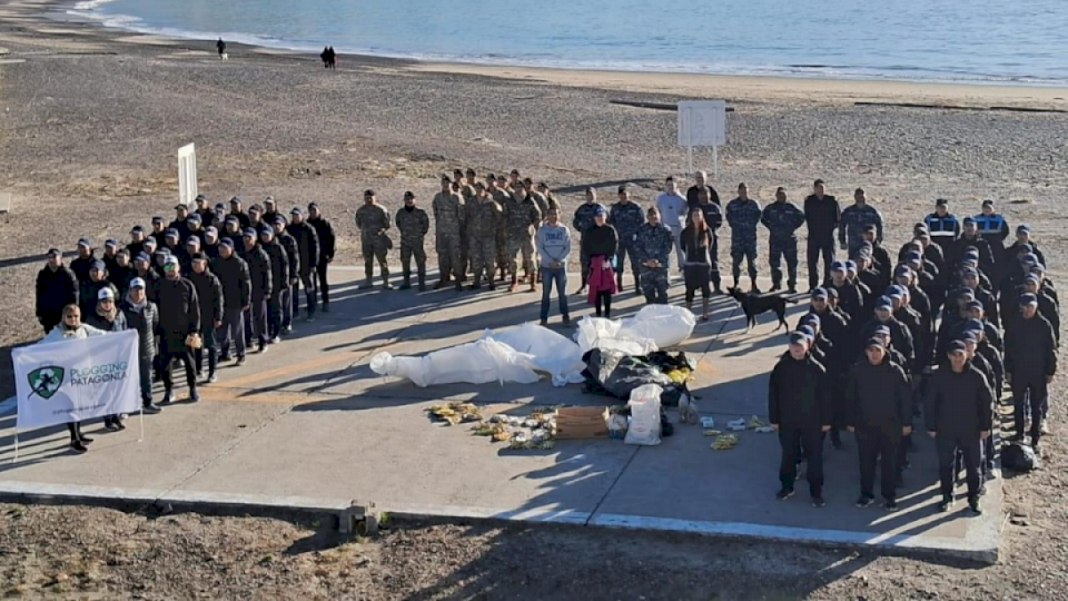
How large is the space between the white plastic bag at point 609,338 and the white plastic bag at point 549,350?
181 millimetres

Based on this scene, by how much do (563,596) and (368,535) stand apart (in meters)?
2.10

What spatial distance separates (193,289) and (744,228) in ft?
27.5

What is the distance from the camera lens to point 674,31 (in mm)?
99312

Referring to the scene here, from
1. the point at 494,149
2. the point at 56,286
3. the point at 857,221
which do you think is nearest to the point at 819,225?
the point at 857,221

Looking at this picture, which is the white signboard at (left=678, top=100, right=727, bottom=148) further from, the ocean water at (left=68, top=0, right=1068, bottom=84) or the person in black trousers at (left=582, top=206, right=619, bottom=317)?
the ocean water at (left=68, top=0, right=1068, bottom=84)

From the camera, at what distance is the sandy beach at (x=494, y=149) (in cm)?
2206

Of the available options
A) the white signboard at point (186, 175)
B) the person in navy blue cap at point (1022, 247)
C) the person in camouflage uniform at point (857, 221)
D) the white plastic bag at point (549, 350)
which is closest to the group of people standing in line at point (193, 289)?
the white plastic bag at point (549, 350)

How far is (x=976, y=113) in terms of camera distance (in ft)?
135

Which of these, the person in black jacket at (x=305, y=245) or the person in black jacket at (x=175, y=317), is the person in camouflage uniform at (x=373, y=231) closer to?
the person in black jacket at (x=305, y=245)

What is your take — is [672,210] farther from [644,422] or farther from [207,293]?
[207,293]

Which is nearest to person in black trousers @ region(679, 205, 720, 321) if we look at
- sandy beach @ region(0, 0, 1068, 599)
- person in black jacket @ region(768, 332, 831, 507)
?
sandy beach @ region(0, 0, 1068, 599)

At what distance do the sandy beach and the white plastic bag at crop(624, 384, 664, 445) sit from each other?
268 centimetres

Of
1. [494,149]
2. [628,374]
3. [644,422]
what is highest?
[494,149]

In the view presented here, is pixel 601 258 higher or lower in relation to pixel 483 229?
lower
